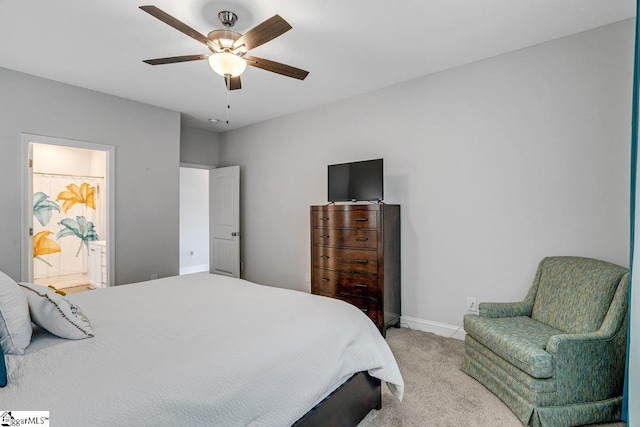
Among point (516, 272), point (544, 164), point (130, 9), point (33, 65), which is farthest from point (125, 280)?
point (544, 164)

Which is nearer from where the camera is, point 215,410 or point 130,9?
point 215,410

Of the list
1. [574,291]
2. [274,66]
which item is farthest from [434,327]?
[274,66]

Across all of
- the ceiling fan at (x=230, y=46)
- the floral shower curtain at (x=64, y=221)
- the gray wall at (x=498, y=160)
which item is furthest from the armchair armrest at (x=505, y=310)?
the floral shower curtain at (x=64, y=221)

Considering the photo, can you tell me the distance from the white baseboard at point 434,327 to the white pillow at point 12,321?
9.81ft

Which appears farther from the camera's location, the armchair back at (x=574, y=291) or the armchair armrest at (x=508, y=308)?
the armchair armrest at (x=508, y=308)

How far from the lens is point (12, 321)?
1298 millimetres

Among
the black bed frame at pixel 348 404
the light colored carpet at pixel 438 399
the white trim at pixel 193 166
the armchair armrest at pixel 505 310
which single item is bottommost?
the light colored carpet at pixel 438 399

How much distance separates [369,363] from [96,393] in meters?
1.23

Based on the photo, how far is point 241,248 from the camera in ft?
16.9

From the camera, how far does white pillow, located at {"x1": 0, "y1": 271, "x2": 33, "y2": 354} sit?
1266 millimetres

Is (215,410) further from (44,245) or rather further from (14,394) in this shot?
(44,245)

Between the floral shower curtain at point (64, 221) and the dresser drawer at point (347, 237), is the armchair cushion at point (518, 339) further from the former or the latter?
the floral shower curtain at point (64, 221)

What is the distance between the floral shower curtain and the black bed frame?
16.2 feet

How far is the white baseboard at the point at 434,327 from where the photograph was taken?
305 cm
